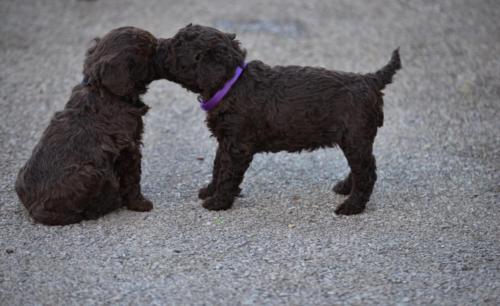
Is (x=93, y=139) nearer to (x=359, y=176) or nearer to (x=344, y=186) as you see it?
(x=359, y=176)

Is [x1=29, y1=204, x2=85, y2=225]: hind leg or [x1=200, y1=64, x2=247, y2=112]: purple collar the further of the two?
[x1=200, y1=64, x2=247, y2=112]: purple collar

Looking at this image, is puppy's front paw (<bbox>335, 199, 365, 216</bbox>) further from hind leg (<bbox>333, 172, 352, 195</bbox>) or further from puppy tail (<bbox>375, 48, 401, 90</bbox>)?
puppy tail (<bbox>375, 48, 401, 90</bbox>)

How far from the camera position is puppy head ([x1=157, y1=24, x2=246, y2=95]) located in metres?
5.23

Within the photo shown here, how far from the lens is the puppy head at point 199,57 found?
5234mm

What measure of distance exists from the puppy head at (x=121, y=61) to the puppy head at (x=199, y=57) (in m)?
0.15

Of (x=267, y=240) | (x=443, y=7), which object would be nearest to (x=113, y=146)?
(x=267, y=240)

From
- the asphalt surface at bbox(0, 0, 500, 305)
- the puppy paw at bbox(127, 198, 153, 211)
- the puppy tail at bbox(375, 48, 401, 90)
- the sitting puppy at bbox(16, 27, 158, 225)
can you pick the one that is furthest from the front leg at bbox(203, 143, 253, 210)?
the puppy tail at bbox(375, 48, 401, 90)

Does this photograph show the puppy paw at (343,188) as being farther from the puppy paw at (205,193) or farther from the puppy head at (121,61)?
the puppy head at (121,61)

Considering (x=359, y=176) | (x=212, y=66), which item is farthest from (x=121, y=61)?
(x=359, y=176)

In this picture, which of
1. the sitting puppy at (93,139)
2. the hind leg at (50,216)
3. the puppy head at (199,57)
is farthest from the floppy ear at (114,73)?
the hind leg at (50,216)

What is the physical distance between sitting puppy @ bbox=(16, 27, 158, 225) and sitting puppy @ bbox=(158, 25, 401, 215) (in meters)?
0.32

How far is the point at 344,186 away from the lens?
604cm

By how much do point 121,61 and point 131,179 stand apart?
1054mm

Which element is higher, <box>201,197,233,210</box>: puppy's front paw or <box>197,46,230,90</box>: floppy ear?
<box>197,46,230,90</box>: floppy ear
